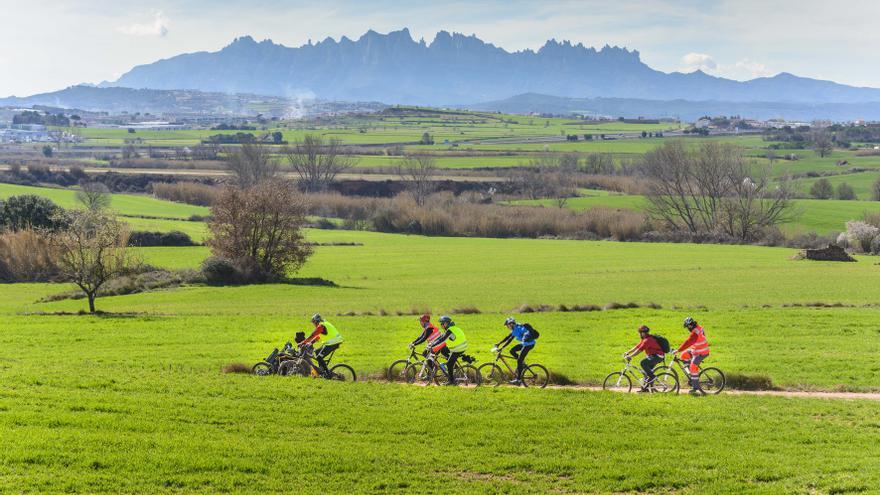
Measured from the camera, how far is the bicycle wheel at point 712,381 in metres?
24.5

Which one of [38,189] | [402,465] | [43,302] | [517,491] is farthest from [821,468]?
[38,189]

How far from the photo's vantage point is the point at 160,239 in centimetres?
8506

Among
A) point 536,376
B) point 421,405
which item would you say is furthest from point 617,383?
point 421,405

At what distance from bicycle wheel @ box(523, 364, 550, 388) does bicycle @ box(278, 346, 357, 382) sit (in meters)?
5.31

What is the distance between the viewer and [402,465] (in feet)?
57.9

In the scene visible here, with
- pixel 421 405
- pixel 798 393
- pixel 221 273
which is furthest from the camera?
pixel 221 273

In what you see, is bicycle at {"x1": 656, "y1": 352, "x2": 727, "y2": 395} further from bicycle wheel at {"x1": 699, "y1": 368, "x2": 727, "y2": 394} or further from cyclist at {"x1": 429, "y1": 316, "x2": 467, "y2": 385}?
cyclist at {"x1": 429, "y1": 316, "x2": 467, "y2": 385}

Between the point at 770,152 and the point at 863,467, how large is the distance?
17578cm

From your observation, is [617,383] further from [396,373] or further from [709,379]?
[396,373]

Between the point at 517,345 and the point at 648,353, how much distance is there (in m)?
3.77

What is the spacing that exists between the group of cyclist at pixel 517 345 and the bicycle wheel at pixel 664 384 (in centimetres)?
23

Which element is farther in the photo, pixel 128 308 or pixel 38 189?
pixel 38 189

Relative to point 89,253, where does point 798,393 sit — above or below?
below

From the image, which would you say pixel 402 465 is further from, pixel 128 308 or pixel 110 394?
pixel 128 308
